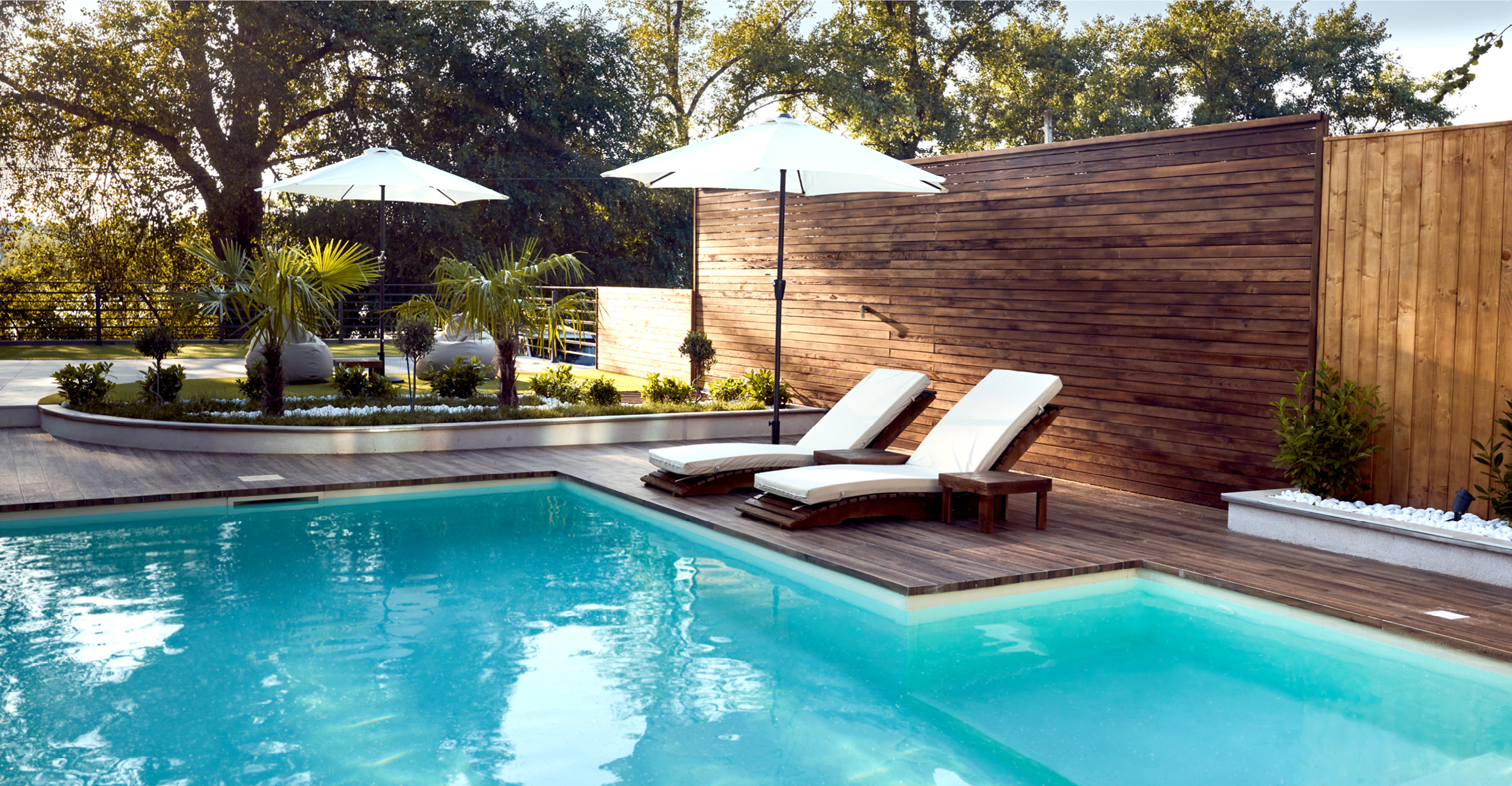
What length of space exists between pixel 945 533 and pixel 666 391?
17.0 ft

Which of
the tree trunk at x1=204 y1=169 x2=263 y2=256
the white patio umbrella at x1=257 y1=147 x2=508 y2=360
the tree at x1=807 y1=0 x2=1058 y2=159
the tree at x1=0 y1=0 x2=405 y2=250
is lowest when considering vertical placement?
the white patio umbrella at x1=257 y1=147 x2=508 y2=360

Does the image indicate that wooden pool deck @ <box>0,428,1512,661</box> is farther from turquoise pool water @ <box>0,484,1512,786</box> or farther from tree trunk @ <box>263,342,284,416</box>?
tree trunk @ <box>263,342,284,416</box>

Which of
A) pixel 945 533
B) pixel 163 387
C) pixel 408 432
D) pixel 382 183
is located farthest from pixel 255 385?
pixel 945 533

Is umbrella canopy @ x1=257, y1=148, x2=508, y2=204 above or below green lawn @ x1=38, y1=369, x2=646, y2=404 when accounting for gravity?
above

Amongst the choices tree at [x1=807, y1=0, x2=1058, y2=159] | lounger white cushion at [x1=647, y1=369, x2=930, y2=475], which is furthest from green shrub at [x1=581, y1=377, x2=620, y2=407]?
tree at [x1=807, y1=0, x2=1058, y2=159]

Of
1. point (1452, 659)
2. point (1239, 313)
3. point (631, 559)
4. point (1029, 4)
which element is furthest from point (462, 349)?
point (1029, 4)

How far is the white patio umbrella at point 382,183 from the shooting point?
1042 cm

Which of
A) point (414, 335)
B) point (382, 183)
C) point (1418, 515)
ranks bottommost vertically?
point (1418, 515)

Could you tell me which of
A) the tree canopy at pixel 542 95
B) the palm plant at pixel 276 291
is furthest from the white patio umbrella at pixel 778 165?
the tree canopy at pixel 542 95

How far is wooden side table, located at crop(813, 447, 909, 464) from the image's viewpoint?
7.45m

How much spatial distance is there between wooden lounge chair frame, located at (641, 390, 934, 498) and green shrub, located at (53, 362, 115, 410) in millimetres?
5742

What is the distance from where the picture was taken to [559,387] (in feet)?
37.2

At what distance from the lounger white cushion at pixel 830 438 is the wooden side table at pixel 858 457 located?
0.54ft

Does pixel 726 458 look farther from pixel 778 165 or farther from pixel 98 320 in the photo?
pixel 98 320
